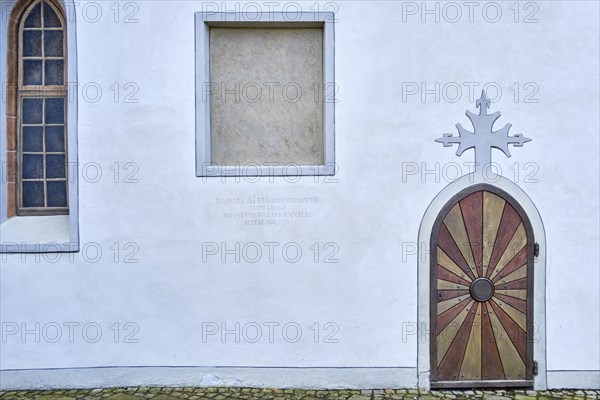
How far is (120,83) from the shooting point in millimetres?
4145

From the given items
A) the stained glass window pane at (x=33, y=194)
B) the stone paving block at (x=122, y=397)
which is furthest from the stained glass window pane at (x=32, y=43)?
the stone paving block at (x=122, y=397)

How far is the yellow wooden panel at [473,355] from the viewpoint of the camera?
4203 mm

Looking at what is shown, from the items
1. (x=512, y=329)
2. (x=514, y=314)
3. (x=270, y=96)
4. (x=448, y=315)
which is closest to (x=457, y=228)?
(x=448, y=315)

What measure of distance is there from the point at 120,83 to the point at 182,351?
2.55 meters

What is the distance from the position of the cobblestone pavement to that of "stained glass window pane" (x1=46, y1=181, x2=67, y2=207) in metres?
1.80

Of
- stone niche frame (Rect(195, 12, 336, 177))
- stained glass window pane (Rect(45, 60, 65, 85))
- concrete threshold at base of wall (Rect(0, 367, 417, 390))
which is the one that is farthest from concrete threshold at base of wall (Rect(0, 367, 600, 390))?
stained glass window pane (Rect(45, 60, 65, 85))

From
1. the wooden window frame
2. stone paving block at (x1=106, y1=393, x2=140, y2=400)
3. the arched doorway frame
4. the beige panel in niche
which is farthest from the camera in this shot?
the wooden window frame

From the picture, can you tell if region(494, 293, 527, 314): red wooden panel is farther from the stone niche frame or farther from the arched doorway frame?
the stone niche frame

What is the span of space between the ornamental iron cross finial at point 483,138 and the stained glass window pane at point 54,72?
378 cm

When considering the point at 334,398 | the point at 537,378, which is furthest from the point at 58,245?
the point at 537,378

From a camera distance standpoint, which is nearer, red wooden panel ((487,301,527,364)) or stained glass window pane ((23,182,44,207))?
red wooden panel ((487,301,527,364))

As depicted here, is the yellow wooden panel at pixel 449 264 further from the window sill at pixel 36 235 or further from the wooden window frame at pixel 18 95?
the wooden window frame at pixel 18 95

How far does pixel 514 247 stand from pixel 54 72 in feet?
15.8

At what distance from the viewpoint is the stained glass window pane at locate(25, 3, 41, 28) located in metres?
4.50
